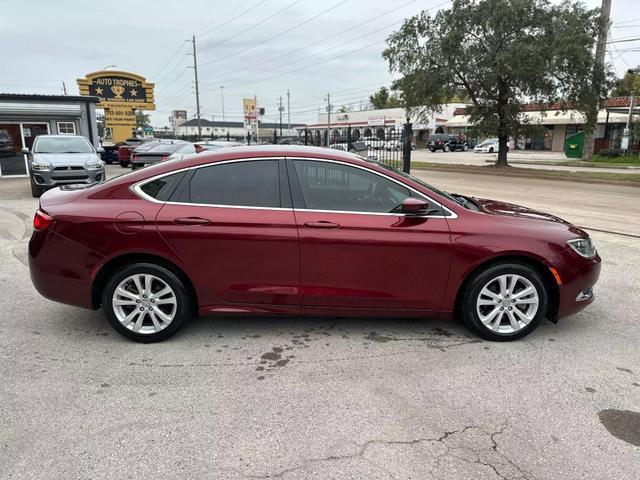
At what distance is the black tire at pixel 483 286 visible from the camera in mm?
4000

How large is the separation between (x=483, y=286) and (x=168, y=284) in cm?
259

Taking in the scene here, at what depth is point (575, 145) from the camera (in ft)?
114

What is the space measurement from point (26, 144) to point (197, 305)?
68.4ft

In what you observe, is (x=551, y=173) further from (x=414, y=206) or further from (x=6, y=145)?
(x=6, y=145)

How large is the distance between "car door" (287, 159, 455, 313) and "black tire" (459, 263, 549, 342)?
0.24m

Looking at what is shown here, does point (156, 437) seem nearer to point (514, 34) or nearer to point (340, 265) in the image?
point (340, 265)

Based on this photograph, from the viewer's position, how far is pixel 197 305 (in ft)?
13.5

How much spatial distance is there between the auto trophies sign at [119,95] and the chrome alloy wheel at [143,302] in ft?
117

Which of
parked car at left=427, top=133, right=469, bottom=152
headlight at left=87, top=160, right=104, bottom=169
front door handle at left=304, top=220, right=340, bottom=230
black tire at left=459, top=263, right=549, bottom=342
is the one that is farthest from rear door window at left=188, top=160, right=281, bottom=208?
parked car at left=427, top=133, right=469, bottom=152

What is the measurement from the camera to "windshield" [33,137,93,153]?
44.6 ft

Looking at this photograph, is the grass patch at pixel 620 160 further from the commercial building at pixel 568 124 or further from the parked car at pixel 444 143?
the parked car at pixel 444 143

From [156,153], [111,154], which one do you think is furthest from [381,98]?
[156,153]

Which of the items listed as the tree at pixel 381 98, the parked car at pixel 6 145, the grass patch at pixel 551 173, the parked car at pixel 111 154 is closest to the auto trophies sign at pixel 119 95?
the parked car at pixel 111 154

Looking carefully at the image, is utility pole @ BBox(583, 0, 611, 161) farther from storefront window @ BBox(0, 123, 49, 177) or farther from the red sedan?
storefront window @ BBox(0, 123, 49, 177)
